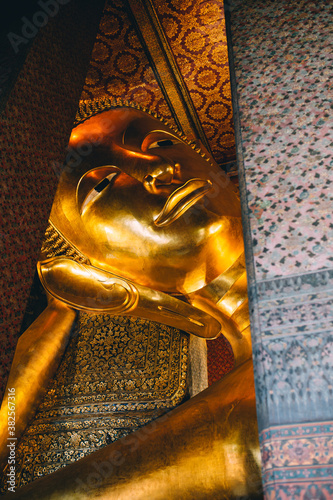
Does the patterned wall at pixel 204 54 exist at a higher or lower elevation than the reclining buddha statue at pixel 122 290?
higher

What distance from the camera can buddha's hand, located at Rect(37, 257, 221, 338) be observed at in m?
1.79

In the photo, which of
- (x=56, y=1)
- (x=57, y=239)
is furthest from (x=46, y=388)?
(x=56, y=1)

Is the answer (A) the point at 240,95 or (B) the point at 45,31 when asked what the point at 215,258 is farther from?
(B) the point at 45,31

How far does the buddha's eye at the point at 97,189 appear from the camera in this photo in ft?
6.52

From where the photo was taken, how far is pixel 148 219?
1919mm

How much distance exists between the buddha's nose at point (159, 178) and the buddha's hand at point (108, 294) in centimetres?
40

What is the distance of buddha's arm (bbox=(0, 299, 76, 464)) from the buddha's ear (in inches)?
10.7

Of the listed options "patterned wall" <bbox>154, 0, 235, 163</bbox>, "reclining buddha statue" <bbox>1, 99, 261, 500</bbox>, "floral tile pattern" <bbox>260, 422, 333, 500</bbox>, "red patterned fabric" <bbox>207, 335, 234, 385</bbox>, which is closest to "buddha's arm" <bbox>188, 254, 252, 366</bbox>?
"reclining buddha statue" <bbox>1, 99, 261, 500</bbox>

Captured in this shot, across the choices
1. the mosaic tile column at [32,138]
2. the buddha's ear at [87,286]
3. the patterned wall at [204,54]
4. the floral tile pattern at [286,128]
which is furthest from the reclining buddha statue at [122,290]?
the floral tile pattern at [286,128]

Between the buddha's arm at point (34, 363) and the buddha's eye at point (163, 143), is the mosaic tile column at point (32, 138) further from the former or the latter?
the buddha's arm at point (34, 363)

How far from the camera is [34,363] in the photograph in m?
1.91

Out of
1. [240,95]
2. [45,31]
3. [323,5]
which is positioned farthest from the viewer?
[45,31]

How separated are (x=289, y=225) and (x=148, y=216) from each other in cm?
106

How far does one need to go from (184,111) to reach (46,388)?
A: 5.79 ft
